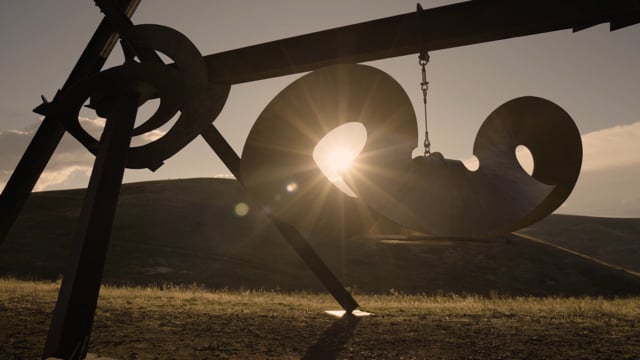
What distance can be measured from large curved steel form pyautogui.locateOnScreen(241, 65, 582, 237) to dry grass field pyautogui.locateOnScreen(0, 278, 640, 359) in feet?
7.78

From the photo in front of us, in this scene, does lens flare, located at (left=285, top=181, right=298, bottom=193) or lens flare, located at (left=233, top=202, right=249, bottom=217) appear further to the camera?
lens flare, located at (left=233, top=202, right=249, bottom=217)

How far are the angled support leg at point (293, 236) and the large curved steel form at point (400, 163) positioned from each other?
221 cm

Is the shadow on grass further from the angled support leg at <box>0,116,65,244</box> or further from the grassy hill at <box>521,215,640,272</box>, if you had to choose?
the grassy hill at <box>521,215,640,272</box>

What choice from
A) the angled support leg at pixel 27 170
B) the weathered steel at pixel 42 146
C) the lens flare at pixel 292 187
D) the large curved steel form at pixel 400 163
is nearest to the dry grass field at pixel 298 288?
the large curved steel form at pixel 400 163

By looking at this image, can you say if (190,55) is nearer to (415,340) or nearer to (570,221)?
(415,340)

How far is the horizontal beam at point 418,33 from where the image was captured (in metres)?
5.52

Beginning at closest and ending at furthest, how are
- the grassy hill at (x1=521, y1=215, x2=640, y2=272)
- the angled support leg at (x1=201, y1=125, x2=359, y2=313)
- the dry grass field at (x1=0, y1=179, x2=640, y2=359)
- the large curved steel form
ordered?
1. the large curved steel form
2. the dry grass field at (x1=0, y1=179, x2=640, y2=359)
3. the angled support leg at (x1=201, y1=125, x2=359, y2=313)
4. the grassy hill at (x1=521, y1=215, x2=640, y2=272)

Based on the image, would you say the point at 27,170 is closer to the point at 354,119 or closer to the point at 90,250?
the point at 90,250

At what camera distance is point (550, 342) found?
7.21 m

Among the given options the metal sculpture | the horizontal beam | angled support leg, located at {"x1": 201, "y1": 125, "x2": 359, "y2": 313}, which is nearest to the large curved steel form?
the metal sculpture

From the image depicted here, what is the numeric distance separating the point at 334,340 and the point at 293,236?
218 cm

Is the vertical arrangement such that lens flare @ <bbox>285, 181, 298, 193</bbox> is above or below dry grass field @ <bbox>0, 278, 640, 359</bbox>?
above

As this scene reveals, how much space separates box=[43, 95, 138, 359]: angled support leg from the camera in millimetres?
5523

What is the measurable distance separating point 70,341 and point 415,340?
459 cm
